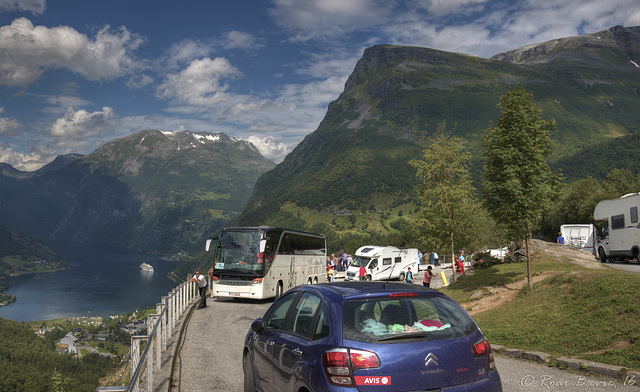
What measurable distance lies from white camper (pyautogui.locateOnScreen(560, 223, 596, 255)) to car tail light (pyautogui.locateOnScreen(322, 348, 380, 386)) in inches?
1537

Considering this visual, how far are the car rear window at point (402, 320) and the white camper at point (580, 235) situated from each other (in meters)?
38.1

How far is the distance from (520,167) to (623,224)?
35.4 ft

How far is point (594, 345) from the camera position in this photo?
30.9 feet

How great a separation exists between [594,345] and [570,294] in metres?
4.02

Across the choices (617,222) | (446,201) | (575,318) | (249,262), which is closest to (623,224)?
(617,222)

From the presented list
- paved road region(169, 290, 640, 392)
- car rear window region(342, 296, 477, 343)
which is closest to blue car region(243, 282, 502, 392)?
car rear window region(342, 296, 477, 343)

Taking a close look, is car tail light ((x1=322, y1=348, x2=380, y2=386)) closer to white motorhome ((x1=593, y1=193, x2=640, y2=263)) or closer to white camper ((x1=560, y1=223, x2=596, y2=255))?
white motorhome ((x1=593, y1=193, x2=640, y2=263))

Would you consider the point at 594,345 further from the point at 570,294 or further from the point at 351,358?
the point at 351,358

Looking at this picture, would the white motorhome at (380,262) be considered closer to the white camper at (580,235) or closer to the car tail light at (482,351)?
the white camper at (580,235)

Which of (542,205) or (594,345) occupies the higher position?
(542,205)

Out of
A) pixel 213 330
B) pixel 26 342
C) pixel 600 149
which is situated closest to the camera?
pixel 213 330

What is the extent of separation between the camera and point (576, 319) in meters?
11.2

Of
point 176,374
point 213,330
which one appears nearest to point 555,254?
point 213,330

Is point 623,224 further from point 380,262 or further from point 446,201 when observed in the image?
point 380,262
